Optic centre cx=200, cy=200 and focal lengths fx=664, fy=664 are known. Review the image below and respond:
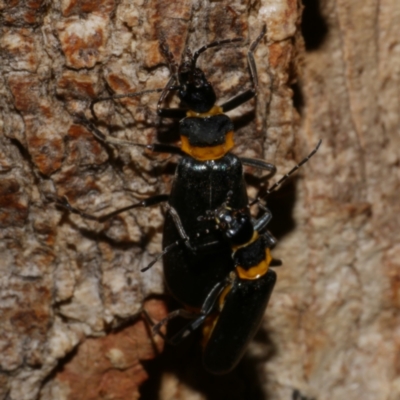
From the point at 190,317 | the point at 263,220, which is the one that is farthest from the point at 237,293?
the point at 263,220

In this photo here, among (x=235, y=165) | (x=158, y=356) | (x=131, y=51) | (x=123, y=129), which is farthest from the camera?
(x=158, y=356)

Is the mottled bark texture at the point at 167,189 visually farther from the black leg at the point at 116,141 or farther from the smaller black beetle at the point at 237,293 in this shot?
the smaller black beetle at the point at 237,293

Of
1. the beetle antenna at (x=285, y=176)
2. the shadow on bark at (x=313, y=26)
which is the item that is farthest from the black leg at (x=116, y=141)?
the shadow on bark at (x=313, y=26)

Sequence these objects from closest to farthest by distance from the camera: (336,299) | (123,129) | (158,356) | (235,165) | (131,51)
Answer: (131,51), (123,129), (235,165), (158,356), (336,299)

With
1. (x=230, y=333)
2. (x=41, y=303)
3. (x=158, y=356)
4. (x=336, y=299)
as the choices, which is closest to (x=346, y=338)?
(x=336, y=299)

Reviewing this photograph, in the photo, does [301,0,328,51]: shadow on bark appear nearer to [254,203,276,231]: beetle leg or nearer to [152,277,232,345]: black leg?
[254,203,276,231]: beetle leg

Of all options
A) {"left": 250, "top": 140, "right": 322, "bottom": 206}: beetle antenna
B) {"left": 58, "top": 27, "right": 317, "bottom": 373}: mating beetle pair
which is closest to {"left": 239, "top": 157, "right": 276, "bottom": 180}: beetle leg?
{"left": 58, "top": 27, "right": 317, "bottom": 373}: mating beetle pair

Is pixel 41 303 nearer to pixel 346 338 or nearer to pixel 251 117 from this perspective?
pixel 251 117
